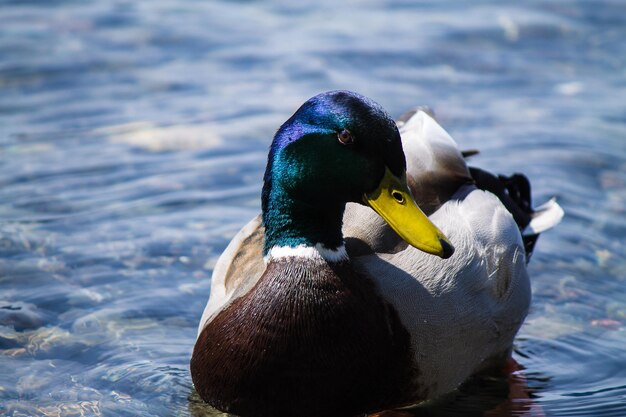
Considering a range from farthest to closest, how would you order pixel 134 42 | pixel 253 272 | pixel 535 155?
1. pixel 134 42
2. pixel 535 155
3. pixel 253 272

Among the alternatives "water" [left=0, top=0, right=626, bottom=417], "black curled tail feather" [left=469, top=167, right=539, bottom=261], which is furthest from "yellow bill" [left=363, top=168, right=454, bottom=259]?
"black curled tail feather" [left=469, top=167, right=539, bottom=261]

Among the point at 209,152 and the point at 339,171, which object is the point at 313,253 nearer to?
the point at 339,171

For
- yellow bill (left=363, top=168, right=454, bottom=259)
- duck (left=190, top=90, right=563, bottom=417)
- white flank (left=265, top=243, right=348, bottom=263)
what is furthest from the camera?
white flank (left=265, top=243, right=348, bottom=263)

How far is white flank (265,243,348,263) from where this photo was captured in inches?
177

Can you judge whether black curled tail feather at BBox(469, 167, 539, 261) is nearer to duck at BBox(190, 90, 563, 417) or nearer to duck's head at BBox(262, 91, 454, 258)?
duck at BBox(190, 90, 563, 417)

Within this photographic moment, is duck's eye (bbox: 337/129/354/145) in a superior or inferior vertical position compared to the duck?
superior

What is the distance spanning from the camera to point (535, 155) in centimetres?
788

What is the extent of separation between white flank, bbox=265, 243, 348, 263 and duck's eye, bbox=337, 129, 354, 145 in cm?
48

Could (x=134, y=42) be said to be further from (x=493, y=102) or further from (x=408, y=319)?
(x=408, y=319)

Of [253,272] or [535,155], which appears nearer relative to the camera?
[253,272]

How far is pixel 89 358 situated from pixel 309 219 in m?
1.51

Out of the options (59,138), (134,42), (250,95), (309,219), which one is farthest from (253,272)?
(134,42)

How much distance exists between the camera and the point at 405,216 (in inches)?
168

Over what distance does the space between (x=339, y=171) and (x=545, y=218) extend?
2124mm
